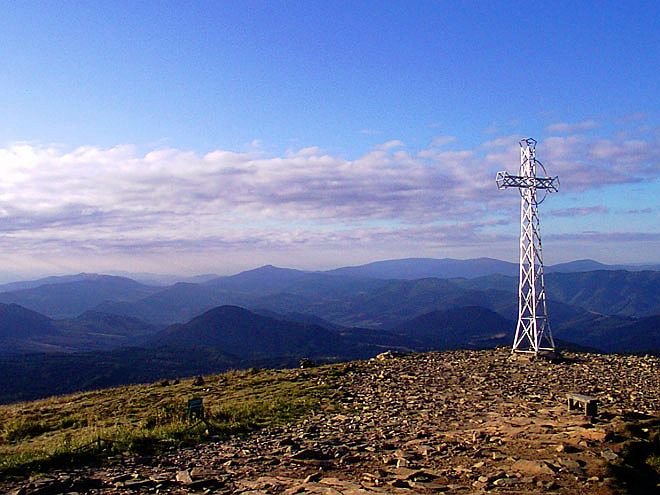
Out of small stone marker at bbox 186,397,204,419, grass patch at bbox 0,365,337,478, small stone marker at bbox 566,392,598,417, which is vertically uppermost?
small stone marker at bbox 566,392,598,417

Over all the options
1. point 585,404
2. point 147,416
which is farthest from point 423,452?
point 147,416

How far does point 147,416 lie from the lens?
18.8 meters

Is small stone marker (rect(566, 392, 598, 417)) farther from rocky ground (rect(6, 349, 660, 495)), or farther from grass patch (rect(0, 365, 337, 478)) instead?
grass patch (rect(0, 365, 337, 478))

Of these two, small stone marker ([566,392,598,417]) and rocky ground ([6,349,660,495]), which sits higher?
small stone marker ([566,392,598,417])

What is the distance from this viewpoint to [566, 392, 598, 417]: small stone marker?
1430 cm

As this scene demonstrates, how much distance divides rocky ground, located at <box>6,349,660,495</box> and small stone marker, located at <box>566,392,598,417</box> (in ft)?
0.83

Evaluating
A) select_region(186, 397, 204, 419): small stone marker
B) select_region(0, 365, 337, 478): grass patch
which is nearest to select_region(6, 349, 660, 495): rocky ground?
select_region(0, 365, 337, 478): grass patch

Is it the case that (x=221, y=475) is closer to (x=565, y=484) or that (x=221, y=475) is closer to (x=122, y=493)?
(x=122, y=493)

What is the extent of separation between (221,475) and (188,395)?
43.9 feet

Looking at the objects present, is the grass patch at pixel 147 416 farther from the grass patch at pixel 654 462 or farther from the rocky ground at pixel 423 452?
the grass patch at pixel 654 462

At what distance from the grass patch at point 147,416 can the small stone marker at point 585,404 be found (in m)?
7.46

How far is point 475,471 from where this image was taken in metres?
10.5

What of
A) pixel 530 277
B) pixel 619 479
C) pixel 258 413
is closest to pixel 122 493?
pixel 258 413

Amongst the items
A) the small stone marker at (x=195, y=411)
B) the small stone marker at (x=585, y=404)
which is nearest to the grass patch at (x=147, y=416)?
the small stone marker at (x=195, y=411)
